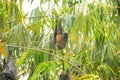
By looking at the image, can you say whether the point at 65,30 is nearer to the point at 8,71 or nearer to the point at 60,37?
the point at 60,37

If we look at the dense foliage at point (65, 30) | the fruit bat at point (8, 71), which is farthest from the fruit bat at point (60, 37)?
the fruit bat at point (8, 71)

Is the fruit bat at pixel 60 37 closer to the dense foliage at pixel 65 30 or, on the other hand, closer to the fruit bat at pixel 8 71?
the dense foliage at pixel 65 30

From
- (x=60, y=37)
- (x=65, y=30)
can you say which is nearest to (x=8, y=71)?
(x=60, y=37)

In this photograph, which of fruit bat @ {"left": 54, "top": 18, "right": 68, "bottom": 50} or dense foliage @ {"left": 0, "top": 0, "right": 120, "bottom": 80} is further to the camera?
fruit bat @ {"left": 54, "top": 18, "right": 68, "bottom": 50}

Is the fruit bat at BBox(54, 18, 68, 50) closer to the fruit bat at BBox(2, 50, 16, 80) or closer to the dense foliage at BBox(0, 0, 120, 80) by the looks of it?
the dense foliage at BBox(0, 0, 120, 80)

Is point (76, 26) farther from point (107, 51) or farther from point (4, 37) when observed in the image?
point (107, 51)

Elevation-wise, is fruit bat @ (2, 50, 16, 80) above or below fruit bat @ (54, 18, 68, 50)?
below

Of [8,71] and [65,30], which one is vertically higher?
[65,30]

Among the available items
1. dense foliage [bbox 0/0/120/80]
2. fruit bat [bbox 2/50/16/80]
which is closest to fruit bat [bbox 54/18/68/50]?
dense foliage [bbox 0/0/120/80]

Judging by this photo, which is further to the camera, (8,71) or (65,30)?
(65,30)

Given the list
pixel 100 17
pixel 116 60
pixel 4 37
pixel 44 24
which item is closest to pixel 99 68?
pixel 116 60

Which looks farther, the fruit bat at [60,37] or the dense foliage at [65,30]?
the fruit bat at [60,37]

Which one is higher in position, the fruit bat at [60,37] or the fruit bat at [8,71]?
the fruit bat at [60,37]

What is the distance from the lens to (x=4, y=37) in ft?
5.24
